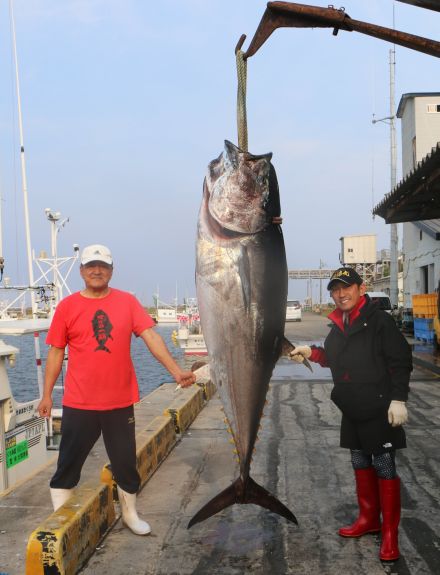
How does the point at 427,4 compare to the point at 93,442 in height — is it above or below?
above

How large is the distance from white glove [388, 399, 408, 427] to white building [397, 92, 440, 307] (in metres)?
16.0

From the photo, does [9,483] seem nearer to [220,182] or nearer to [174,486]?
[174,486]

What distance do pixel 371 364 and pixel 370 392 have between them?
7.2 inches

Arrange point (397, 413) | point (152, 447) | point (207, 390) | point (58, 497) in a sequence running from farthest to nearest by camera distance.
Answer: point (207, 390)
point (152, 447)
point (58, 497)
point (397, 413)

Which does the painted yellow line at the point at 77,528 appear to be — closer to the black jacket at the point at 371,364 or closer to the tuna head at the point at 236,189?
the black jacket at the point at 371,364

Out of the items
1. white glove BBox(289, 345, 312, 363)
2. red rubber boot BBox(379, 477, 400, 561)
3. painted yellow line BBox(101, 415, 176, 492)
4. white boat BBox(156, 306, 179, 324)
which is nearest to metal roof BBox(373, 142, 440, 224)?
painted yellow line BBox(101, 415, 176, 492)

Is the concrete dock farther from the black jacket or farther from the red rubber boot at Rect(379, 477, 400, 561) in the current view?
the black jacket

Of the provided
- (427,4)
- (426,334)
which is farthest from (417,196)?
(427,4)

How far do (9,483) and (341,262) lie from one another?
40405 millimetres

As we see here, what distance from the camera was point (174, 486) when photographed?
16.1ft

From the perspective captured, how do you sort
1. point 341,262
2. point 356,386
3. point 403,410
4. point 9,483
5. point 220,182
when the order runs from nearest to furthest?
point 220,182
point 403,410
point 356,386
point 9,483
point 341,262

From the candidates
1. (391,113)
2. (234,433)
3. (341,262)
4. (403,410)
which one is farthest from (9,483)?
(341,262)

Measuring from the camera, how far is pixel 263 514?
4207mm

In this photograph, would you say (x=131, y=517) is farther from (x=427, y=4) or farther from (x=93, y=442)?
(x=427, y=4)
